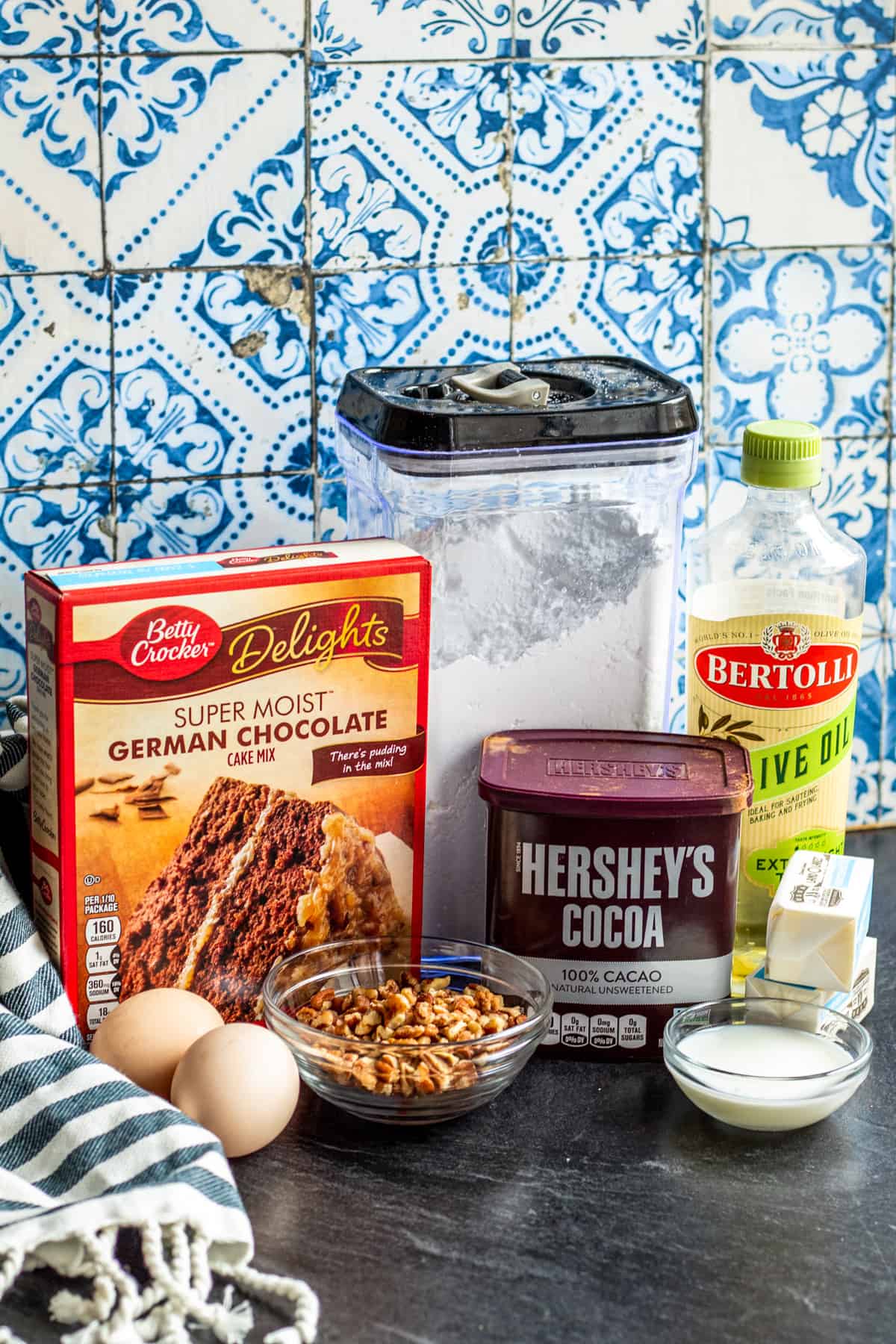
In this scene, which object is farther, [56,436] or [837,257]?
[837,257]

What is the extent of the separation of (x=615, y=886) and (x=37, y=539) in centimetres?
46

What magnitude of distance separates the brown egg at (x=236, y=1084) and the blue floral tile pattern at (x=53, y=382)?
0.43 metres

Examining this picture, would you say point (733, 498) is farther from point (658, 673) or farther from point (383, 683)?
point (383, 683)

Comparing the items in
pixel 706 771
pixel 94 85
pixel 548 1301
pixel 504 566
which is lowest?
pixel 548 1301

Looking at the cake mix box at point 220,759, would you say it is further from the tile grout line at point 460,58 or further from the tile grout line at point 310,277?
the tile grout line at point 460,58

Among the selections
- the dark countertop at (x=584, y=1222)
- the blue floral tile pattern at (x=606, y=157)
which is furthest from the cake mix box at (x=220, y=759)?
the blue floral tile pattern at (x=606, y=157)

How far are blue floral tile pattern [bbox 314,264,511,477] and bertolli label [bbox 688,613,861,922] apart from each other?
266 millimetres

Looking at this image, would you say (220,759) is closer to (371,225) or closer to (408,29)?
(371,225)

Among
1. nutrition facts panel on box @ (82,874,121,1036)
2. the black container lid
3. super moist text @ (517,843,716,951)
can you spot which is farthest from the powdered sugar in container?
nutrition facts panel on box @ (82,874,121,1036)

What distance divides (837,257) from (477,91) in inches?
11.7

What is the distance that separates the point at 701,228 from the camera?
1.11 m

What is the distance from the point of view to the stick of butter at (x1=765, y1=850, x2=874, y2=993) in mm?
869

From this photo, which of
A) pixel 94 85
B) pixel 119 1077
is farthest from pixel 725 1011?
pixel 94 85

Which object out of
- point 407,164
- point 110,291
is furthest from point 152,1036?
point 407,164
